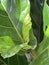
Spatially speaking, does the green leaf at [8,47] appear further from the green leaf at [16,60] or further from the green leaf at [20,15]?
the green leaf at [16,60]

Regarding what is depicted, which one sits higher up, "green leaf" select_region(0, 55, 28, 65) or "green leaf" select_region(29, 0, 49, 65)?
"green leaf" select_region(29, 0, 49, 65)

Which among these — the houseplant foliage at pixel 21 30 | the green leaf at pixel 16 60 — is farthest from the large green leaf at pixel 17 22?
the green leaf at pixel 16 60

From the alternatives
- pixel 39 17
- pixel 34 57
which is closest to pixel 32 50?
pixel 34 57

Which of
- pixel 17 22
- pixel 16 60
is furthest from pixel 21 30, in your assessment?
pixel 16 60

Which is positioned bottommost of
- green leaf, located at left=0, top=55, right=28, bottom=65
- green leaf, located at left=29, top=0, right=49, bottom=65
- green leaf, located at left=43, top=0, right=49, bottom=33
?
green leaf, located at left=0, top=55, right=28, bottom=65

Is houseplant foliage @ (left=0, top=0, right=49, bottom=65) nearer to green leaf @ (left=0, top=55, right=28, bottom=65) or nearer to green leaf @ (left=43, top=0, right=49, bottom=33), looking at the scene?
green leaf @ (left=43, top=0, right=49, bottom=33)

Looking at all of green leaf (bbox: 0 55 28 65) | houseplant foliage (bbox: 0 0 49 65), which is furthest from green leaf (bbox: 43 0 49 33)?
green leaf (bbox: 0 55 28 65)

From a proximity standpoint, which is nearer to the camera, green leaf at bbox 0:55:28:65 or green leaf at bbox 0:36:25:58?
green leaf at bbox 0:36:25:58

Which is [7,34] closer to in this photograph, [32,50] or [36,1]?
[32,50]

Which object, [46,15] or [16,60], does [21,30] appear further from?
[16,60]

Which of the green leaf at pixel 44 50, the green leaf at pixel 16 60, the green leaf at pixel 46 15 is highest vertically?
the green leaf at pixel 46 15

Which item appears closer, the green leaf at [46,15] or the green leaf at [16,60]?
the green leaf at [46,15]
